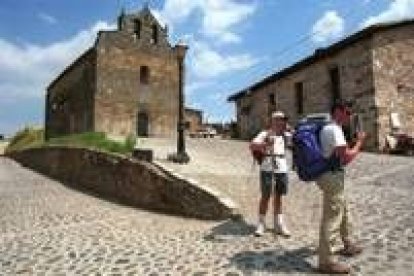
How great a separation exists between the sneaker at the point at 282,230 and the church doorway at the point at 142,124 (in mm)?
27085

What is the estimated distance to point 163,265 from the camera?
788cm

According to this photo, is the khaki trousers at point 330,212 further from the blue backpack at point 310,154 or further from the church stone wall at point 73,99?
the church stone wall at point 73,99

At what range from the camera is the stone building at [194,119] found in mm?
48750

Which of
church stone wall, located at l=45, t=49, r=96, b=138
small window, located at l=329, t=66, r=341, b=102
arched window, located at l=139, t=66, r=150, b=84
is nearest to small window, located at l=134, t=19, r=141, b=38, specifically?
arched window, located at l=139, t=66, r=150, b=84

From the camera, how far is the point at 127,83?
3522 centimetres

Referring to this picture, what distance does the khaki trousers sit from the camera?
23.0 feet

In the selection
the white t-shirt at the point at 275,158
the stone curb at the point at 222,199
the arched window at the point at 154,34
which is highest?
the arched window at the point at 154,34

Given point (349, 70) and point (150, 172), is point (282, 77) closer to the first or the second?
point (349, 70)

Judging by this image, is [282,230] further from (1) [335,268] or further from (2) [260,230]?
(1) [335,268]

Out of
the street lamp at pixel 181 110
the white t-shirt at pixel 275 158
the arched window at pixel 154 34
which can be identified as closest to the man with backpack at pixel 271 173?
the white t-shirt at pixel 275 158

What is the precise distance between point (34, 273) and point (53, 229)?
298cm

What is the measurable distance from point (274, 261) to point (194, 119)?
42552mm

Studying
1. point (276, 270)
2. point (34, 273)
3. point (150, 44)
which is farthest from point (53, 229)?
point (150, 44)

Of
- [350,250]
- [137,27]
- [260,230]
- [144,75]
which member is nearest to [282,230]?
[260,230]
